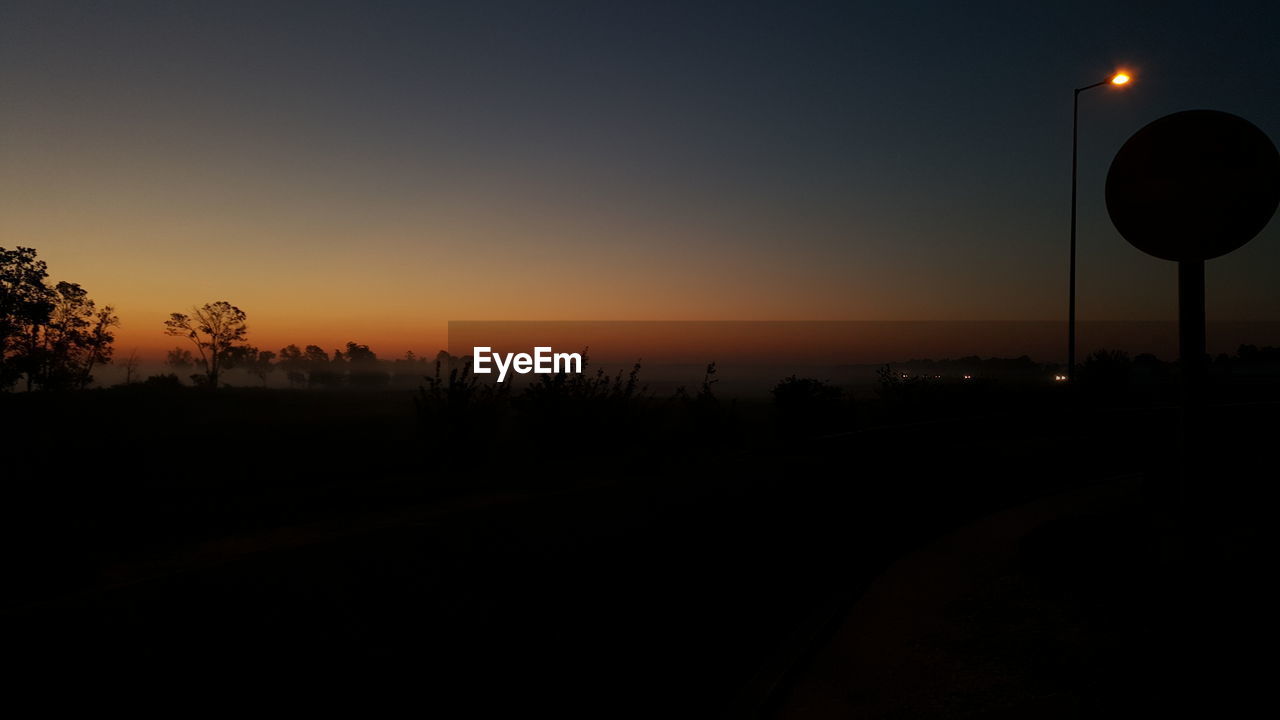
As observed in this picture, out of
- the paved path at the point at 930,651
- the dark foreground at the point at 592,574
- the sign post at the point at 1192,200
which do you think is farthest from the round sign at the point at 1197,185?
the paved path at the point at 930,651

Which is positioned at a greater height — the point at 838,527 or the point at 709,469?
the point at 709,469

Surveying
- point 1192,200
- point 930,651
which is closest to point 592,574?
point 930,651

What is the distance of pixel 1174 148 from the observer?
5656 millimetres

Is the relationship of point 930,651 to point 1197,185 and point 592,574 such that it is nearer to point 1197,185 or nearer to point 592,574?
point 592,574

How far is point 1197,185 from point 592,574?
4.83 m

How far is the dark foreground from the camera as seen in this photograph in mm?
3816

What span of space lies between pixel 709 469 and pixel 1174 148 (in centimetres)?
475

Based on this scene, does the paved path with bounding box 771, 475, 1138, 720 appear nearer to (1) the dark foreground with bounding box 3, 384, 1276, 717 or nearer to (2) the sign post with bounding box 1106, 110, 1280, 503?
(1) the dark foreground with bounding box 3, 384, 1276, 717

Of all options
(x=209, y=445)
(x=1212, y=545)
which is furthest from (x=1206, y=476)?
(x=209, y=445)

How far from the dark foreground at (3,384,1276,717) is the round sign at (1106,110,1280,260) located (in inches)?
70.4

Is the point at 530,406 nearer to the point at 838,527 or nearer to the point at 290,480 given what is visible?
the point at 290,480

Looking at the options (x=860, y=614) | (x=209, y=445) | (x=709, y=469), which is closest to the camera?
(x=860, y=614)

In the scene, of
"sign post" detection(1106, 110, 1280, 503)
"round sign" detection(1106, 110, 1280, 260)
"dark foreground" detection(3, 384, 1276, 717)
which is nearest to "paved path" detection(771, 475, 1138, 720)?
"dark foreground" detection(3, 384, 1276, 717)

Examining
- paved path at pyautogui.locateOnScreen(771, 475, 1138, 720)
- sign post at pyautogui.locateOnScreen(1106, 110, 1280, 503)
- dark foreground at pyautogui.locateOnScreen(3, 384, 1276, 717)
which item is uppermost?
sign post at pyautogui.locateOnScreen(1106, 110, 1280, 503)
